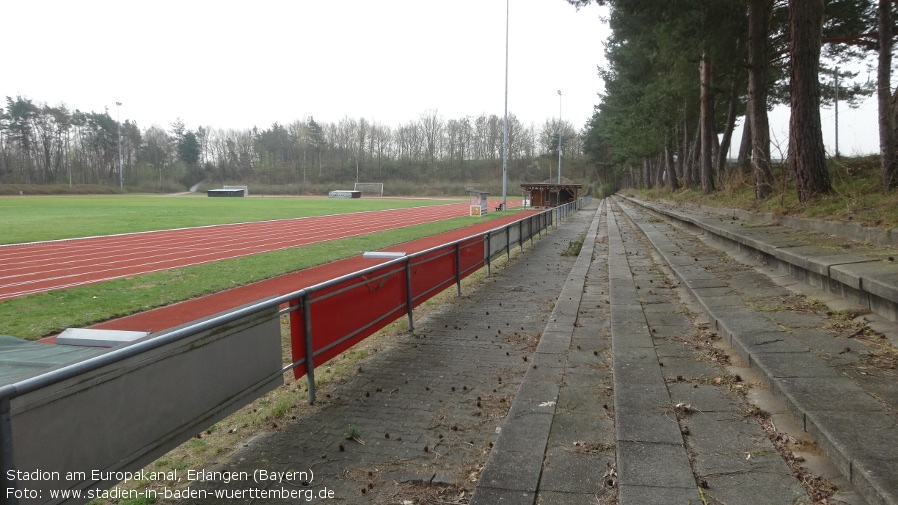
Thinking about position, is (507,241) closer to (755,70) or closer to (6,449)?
(755,70)

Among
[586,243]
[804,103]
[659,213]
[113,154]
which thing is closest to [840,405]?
[804,103]

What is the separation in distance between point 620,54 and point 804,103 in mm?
22015

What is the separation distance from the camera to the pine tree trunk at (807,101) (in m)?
9.93

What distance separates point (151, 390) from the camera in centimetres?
306

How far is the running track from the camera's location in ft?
39.3

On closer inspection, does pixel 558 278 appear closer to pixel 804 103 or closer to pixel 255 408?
pixel 804 103

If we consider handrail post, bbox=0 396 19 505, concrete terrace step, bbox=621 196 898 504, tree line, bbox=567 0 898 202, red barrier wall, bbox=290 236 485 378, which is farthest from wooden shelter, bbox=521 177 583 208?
handrail post, bbox=0 396 19 505

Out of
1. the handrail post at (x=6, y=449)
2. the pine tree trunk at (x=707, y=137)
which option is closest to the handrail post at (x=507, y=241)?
the handrail post at (x=6, y=449)

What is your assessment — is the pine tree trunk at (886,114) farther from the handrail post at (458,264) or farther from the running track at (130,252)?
the running track at (130,252)

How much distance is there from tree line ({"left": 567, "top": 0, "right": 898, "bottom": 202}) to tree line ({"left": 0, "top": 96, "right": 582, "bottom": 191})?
70268 mm

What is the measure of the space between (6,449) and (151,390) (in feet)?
2.85

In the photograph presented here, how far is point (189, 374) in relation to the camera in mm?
3389

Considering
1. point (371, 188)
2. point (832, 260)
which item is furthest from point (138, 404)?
point (371, 188)

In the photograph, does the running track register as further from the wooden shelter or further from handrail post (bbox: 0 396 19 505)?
the wooden shelter
